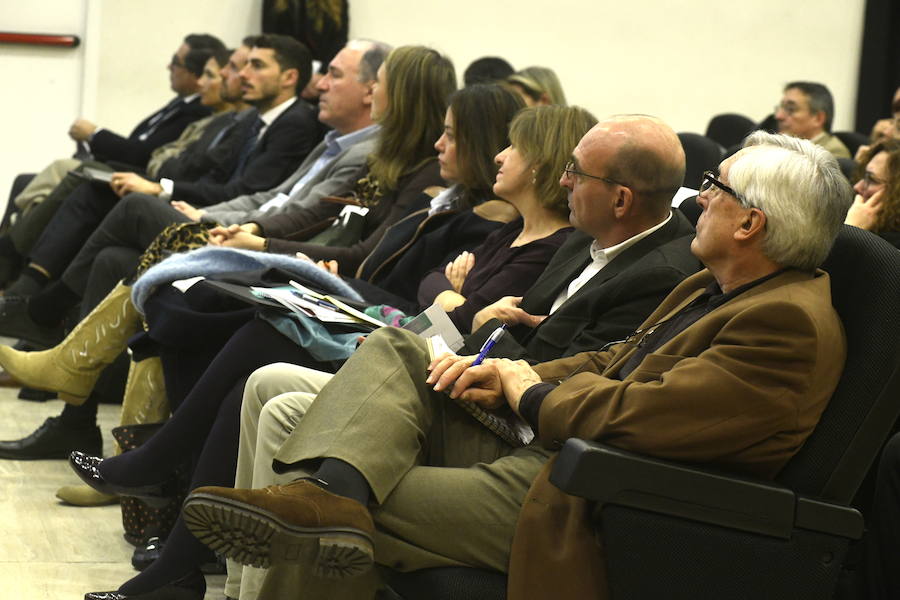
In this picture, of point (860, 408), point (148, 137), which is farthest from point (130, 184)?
point (860, 408)

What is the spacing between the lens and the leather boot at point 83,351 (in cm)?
353

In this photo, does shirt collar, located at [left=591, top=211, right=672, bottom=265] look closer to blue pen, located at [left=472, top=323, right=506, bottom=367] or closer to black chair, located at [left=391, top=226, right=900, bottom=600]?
blue pen, located at [left=472, top=323, right=506, bottom=367]

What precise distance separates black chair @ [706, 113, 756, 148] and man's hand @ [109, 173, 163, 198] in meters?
3.14

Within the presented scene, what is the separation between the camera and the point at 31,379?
3.56 m

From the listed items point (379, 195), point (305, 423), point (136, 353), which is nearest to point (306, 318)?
point (305, 423)

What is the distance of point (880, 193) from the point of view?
3162mm

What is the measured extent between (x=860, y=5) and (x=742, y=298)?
7.38 metres

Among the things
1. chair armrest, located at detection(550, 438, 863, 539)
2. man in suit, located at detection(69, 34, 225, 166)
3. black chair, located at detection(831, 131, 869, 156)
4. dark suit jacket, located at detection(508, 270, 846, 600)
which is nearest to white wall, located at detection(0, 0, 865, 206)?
man in suit, located at detection(69, 34, 225, 166)

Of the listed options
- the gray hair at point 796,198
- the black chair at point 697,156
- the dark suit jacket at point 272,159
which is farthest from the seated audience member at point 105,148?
the gray hair at point 796,198

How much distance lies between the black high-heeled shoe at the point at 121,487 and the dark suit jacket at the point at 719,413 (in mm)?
1206

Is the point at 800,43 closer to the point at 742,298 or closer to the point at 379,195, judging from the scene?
the point at 379,195

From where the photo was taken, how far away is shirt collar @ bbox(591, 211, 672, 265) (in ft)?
8.34

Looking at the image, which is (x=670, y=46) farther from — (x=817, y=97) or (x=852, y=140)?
(x=852, y=140)

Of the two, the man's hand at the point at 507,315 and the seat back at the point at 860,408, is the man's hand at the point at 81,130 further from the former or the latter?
the seat back at the point at 860,408
